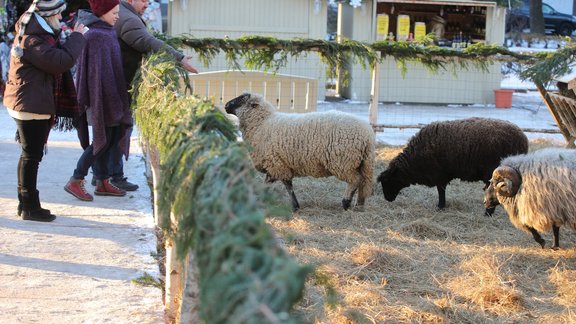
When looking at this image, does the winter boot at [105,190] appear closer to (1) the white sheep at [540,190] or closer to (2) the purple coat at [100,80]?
(2) the purple coat at [100,80]

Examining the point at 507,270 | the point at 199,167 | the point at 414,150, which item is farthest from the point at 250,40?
the point at 199,167

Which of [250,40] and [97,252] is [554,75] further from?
[97,252]

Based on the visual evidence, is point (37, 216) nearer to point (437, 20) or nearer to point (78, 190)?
point (78, 190)

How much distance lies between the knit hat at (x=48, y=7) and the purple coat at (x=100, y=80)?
783 millimetres

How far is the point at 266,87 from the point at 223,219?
10191 mm

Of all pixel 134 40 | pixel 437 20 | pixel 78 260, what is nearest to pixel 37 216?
pixel 78 260

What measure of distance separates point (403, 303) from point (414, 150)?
3.75 m

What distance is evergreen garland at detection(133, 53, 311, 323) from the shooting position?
1719mm

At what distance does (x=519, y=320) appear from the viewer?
16.1ft

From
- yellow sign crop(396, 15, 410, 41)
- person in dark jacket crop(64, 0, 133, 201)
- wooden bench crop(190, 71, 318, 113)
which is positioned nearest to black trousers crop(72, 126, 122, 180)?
person in dark jacket crop(64, 0, 133, 201)

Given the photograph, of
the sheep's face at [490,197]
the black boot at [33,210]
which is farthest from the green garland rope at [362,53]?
the black boot at [33,210]

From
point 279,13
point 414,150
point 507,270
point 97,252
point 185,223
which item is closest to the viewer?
point 185,223

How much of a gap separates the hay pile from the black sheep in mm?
317

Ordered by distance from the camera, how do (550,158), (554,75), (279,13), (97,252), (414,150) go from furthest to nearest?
(279,13), (554,75), (414,150), (550,158), (97,252)
